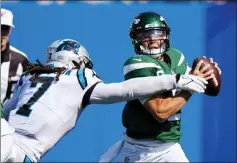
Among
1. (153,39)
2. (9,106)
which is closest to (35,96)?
(9,106)

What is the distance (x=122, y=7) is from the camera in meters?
7.54

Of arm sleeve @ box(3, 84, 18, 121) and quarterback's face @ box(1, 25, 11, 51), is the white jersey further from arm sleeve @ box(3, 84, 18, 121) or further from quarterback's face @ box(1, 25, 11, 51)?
quarterback's face @ box(1, 25, 11, 51)

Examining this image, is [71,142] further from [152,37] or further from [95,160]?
[152,37]

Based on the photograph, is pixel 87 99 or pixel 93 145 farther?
pixel 93 145

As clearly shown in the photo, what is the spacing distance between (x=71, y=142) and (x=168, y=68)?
2697 mm

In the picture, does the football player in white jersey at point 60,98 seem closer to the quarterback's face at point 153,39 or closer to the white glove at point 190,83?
the white glove at point 190,83

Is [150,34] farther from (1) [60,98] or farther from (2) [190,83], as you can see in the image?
(1) [60,98]

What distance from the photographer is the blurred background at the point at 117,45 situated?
743cm

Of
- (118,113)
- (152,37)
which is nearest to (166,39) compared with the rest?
(152,37)

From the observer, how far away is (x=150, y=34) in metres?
5.00

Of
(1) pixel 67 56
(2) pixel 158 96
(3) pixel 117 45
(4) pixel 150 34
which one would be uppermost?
→ (4) pixel 150 34

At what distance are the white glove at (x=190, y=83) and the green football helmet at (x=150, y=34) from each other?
0.33 meters

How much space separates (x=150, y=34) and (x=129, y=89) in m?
0.54

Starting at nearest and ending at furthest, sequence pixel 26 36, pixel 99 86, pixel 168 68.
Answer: pixel 99 86, pixel 168 68, pixel 26 36
